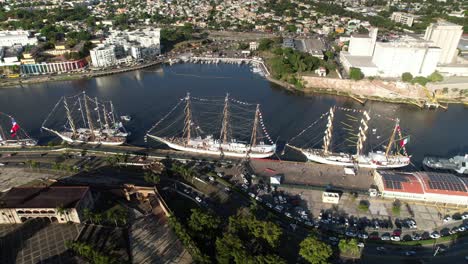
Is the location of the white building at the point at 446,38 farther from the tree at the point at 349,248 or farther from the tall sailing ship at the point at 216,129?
the tree at the point at 349,248

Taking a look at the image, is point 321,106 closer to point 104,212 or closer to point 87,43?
point 104,212

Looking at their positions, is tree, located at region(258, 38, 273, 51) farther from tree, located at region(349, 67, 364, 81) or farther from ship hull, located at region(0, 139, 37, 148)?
ship hull, located at region(0, 139, 37, 148)

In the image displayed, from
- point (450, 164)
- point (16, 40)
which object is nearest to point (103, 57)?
point (16, 40)

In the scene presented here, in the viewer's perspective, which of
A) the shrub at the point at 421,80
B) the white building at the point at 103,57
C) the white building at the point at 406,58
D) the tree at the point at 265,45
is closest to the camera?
the shrub at the point at 421,80

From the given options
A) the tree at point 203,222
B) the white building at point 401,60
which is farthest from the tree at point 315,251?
the white building at point 401,60

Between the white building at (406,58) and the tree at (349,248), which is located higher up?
the white building at (406,58)

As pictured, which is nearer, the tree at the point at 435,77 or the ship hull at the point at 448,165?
the ship hull at the point at 448,165

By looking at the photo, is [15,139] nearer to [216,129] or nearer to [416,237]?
[216,129]
